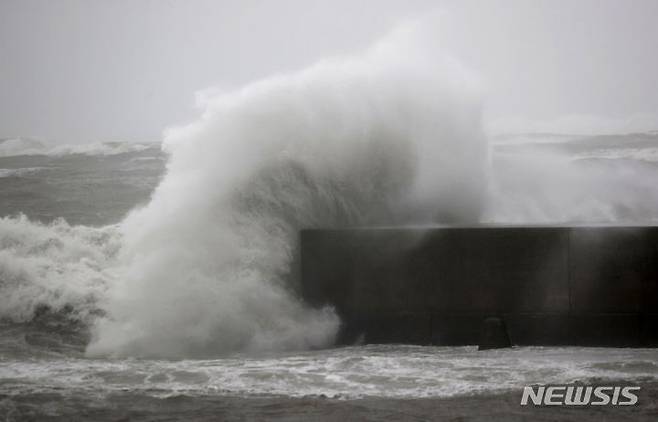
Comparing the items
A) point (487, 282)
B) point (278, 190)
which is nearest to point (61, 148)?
point (278, 190)

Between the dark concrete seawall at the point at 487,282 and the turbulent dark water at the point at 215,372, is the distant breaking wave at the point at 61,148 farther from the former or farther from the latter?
the dark concrete seawall at the point at 487,282

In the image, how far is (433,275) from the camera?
25.1ft

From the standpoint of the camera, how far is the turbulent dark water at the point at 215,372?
17.2ft

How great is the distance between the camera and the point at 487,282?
7582mm

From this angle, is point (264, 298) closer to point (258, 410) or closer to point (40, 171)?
point (258, 410)

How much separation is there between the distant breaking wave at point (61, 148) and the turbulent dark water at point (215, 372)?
34.4ft

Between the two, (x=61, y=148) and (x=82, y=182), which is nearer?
(x=82, y=182)

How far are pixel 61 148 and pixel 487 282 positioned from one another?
15428mm

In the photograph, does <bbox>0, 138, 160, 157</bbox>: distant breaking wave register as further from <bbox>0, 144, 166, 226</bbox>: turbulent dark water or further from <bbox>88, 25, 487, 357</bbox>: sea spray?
<bbox>88, 25, 487, 357</bbox>: sea spray

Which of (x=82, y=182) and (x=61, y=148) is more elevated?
(x=61, y=148)

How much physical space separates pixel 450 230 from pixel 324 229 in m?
1.11

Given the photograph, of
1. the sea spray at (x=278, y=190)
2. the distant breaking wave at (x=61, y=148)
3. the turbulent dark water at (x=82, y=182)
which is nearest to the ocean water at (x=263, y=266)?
the sea spray at (x=278, y=190)

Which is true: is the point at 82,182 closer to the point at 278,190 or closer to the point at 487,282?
the point at 278,190

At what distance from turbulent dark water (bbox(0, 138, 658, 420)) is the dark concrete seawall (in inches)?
11.4
